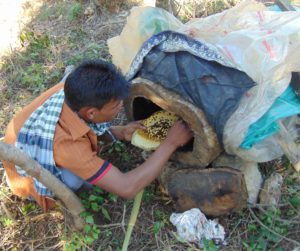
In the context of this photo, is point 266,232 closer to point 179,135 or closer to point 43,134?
point 179,135

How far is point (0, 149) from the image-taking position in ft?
6.06

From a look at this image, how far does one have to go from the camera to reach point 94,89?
2.08 meters

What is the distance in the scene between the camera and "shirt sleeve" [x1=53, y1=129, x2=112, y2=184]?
2129 millimetres

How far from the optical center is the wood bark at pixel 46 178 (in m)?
1.90

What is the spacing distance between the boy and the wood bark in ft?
0.35

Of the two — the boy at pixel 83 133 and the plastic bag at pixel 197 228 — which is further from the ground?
the boy at pixel 83 133

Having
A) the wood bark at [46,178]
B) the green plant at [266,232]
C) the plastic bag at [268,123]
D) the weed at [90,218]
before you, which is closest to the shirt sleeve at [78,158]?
the wood bark at [46,178]

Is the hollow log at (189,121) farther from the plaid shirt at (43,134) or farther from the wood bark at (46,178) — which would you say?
the wood bark at (46,178)

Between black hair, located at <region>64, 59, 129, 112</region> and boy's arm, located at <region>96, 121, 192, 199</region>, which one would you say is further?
boy's arm, located at <region>96, 121, 192, 199</region>

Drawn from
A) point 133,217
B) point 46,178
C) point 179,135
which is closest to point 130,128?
point 179,135

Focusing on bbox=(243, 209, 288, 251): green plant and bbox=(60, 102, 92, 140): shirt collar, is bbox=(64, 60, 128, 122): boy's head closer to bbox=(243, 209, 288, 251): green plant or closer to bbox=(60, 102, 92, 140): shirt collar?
bbox=(60, 102, 92, 140): shirt collar

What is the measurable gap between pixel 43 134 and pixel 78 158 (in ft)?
0.80

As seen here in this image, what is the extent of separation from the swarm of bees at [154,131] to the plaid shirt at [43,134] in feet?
1.02

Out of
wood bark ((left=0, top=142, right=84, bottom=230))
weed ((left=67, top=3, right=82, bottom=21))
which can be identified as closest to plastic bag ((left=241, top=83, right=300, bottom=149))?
wood bark ((left=0, top=142, right=84, bottom=230))
